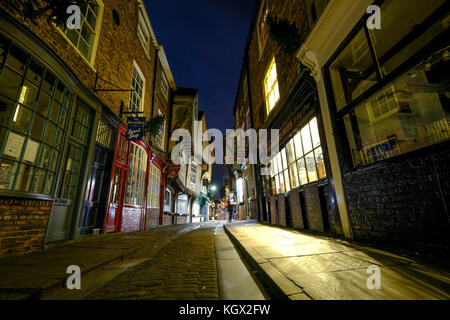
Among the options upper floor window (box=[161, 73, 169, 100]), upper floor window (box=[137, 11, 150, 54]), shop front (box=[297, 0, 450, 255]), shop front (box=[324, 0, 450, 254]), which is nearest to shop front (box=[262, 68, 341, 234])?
shop front (box=[297, 0, 450, 255])

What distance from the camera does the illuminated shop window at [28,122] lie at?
3.12m

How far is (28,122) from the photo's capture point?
137 inches

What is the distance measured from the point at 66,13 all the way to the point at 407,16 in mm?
5426

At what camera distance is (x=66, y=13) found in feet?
8.73

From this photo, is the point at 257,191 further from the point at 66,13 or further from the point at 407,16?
the point at 66,13

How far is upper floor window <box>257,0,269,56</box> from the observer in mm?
8452

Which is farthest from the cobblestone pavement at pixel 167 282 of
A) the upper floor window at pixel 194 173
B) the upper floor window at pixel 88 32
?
the upper floor window at pixel 194 173

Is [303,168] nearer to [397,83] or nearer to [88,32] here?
[397,83]

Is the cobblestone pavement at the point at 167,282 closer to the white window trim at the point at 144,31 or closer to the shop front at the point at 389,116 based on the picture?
the shop front at the point at 389,116

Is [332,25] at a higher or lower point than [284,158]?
higher

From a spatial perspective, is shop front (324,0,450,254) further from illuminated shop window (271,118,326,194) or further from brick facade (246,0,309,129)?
brick facade (246,0,309,129)

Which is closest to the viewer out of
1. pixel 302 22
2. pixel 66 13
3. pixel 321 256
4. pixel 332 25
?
pixel 321 256
